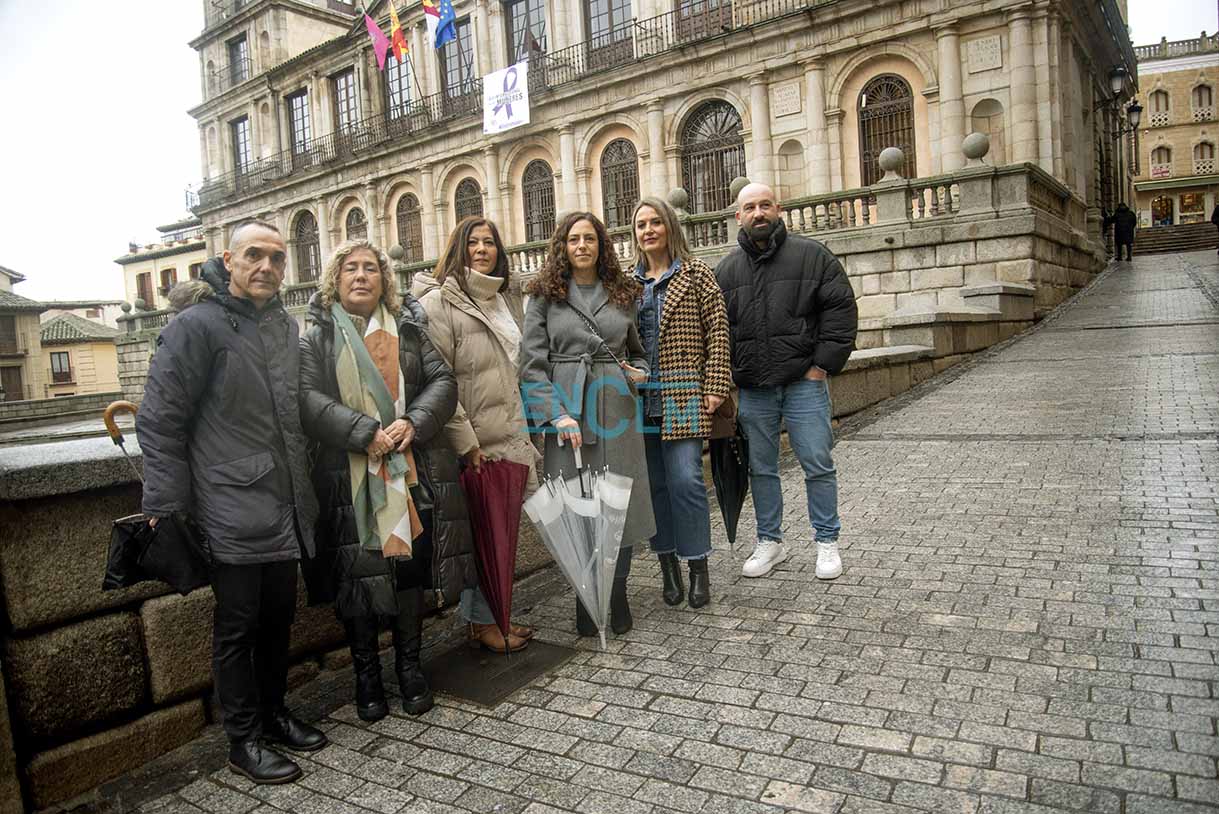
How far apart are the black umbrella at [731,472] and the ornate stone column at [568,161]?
23.7m

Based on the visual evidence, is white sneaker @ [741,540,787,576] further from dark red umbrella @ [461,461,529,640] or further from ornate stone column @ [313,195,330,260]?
ornate stone column @ [313,195,330,260]

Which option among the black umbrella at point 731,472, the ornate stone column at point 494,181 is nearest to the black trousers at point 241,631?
the black umbrella at point 731,472

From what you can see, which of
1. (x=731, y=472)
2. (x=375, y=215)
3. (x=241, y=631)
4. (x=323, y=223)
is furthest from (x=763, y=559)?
(x=323, y=223)

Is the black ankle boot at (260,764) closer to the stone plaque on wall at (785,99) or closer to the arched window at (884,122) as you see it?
the arched window at (884,122)

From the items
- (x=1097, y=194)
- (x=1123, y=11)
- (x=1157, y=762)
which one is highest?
(x=1123, y=11)

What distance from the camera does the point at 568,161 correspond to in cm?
2755

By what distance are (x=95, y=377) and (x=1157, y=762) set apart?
202ft

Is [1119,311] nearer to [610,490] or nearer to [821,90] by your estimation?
[821,90]

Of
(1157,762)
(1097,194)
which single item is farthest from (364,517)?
(1097,194)

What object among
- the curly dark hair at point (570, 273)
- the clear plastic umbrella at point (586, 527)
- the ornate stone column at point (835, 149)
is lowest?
the clear plastic umbrella at point (586, 527)

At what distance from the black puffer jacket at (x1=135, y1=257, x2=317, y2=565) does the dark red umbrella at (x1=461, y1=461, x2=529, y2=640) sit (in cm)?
81

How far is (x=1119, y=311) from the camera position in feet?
55.0

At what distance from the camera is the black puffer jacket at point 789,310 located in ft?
14.7

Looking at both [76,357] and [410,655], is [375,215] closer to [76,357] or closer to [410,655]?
[76,357]
